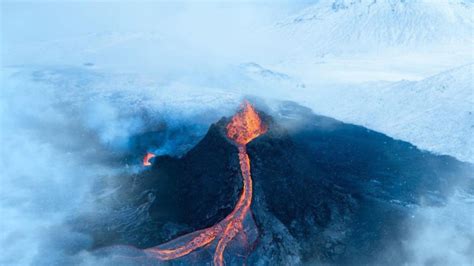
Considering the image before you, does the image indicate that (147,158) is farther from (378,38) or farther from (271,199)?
(378,38)

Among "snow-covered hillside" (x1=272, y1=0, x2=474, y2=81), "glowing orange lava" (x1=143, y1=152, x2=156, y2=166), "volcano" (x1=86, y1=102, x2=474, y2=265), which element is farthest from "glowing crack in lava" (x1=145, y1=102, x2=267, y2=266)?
"snow-covered hillside" (x1=272, y1=0, x2=474, y2=81)

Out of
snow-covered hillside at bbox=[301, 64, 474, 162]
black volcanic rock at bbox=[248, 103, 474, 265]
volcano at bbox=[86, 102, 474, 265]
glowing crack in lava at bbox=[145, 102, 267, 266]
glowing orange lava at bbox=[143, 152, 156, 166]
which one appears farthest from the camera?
snow-covered hillside at bbox=[301, 64, 474, 162]

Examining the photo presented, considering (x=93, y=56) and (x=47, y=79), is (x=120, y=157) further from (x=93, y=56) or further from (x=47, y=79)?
(x=93, y=56)

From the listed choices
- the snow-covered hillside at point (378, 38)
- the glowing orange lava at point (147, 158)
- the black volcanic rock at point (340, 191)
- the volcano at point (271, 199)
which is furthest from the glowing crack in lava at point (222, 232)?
the snow-covered hillside at point (378, 38)

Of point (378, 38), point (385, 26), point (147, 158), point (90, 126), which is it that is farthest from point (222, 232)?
point (385, 26)

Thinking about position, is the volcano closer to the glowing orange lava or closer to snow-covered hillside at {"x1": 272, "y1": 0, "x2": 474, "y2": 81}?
the glowing orange lava

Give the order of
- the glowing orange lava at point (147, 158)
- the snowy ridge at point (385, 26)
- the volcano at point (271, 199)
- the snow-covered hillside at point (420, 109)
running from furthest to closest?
the snowy ridge at point (385, 26) < the snow-covered hillside at point (420, 109) < the glowing orange lava at point (147, 158) < the volcano at point (271, 199)

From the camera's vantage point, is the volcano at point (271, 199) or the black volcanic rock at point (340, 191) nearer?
the volcano at point (271, 199)

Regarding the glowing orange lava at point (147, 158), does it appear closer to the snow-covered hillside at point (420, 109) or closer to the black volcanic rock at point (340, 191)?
the black volcanic rock at point (340, 191)

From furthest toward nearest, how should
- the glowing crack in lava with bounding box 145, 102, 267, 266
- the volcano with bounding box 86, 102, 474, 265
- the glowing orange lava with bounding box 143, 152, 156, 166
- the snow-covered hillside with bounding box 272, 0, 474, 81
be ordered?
1. the snow-covered hillside with bounding box 272, 0, 474, 81
2. the glowing orange lava with bounding box 143, 152, 156, 166
3. the volcano with bounding box 86, 102, 474, 265
4. the glowing crack in lava with bounding box 145, 102, 267, 266

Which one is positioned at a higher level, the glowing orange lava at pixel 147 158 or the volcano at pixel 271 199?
the volcano at pixel 271 199
